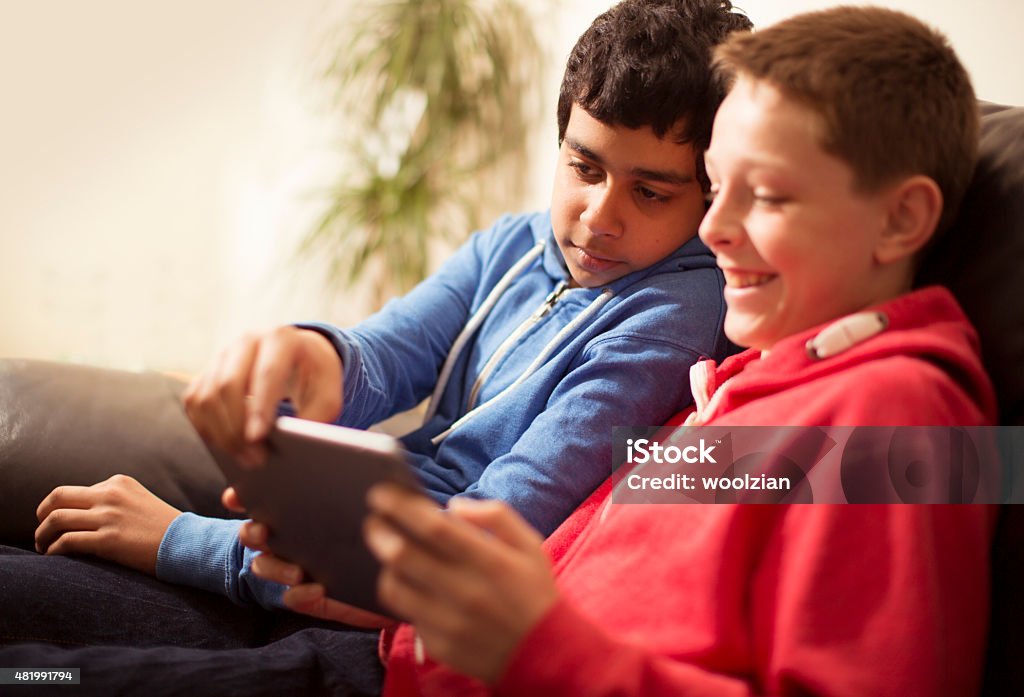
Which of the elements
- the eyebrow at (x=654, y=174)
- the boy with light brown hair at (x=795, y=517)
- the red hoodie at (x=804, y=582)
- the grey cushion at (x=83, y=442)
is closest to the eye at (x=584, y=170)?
the eyebrow at (x=654, y=174)

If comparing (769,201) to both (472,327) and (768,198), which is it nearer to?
(768,198)

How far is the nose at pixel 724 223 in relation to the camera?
2.72ft

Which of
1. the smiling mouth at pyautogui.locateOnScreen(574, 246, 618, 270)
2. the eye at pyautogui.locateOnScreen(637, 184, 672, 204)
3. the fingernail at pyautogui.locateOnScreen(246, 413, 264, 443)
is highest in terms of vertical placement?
the eye at pyautogui.locateOnScreen(637, 184, 672, 204)

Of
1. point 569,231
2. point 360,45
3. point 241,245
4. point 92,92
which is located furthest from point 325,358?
point 92,92

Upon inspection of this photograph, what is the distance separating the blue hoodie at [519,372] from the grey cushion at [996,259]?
0.96 ft

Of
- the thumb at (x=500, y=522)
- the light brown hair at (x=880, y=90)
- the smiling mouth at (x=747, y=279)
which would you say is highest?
the light brown hair at (x=880, y=90)

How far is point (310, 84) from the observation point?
8.98 feet

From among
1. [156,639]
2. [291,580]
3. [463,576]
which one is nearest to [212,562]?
[156,639]

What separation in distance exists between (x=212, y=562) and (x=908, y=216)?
81cm

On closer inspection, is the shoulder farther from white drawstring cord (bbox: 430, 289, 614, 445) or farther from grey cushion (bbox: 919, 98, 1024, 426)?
white drawstring cord (bbox: 430, 289, 614, 445)

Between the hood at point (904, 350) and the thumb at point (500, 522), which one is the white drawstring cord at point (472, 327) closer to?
the hood at point (904, 350)

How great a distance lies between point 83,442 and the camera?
4.06 ft

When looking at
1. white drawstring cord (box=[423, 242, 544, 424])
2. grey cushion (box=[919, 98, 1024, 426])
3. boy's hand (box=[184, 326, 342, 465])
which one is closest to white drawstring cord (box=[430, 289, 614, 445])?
white drawstring cord (box=[423, 242, 544, 424])

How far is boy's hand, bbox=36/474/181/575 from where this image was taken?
1085mm
